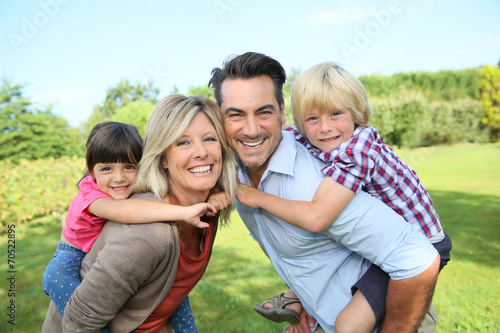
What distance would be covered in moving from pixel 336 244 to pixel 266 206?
0.55 meters

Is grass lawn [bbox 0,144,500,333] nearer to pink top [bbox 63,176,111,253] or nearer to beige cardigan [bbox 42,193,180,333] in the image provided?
pink top [bbox 63,176,111,253]

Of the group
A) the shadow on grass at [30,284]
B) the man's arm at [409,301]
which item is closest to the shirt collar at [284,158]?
the man's arm at [409,301]

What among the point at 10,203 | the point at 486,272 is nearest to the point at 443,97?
the point at 486,272

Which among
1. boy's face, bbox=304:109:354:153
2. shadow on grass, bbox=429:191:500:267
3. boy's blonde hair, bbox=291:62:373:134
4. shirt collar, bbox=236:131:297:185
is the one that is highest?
boy's blonde hair, bbox=291:62:373:134

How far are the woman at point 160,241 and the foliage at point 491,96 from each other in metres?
37.4

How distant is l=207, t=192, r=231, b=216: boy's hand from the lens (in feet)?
8.11

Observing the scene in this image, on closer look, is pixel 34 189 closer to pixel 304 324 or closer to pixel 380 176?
pixel 304 324

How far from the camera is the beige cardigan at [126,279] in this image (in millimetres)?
1942

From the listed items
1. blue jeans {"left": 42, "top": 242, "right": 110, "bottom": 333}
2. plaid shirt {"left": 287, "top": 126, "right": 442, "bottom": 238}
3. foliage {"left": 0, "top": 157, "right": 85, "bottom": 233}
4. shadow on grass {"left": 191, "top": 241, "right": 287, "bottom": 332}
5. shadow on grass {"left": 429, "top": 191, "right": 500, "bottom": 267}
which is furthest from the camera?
foliage {"left": 0, "top": 157, "right": 85, "bottom": 233}

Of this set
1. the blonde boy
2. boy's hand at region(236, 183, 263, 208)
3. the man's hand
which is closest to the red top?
boy's hand at region(236, 183, 263, 208)

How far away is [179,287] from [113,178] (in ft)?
3.35

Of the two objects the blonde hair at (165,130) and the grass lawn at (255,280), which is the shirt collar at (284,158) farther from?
the grass lawn at (255,280)

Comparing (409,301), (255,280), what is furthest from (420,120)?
(409,301)

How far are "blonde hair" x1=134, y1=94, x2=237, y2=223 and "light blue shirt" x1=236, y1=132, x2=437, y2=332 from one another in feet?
1.65
